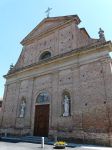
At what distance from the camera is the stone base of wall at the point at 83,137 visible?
898 cm

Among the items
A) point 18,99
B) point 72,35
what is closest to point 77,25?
point 72,35

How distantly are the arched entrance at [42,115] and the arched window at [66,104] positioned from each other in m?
1.60

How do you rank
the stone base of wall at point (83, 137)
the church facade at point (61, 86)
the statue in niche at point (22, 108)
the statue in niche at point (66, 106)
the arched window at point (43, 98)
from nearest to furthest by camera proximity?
the stone base of wall at point (83, 137) < the church facade at point (61, 86) < the statue in niche at point (66, 106) < the arched window at point (43, 98) < the statue in niche at point (22, 108)

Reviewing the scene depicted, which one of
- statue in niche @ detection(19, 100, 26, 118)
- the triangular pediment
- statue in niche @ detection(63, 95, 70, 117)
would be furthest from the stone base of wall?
the triangular pediment

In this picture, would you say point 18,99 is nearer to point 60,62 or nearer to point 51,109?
point 51,109

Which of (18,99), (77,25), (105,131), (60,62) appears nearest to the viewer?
(105,131)

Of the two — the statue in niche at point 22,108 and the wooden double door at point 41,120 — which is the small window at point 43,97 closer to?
the wooden double door at point 41,120

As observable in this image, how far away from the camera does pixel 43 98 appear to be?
13375 mm

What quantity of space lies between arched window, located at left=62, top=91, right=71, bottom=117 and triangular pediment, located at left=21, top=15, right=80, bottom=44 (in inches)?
267

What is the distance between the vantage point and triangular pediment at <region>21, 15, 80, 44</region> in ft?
47.6

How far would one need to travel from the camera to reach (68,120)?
36.3 ft

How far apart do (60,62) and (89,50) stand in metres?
2.72

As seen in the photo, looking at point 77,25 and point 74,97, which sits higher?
point 77,25

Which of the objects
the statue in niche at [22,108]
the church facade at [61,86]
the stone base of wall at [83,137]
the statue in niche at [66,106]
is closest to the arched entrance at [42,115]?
the church facade at [61,86]
